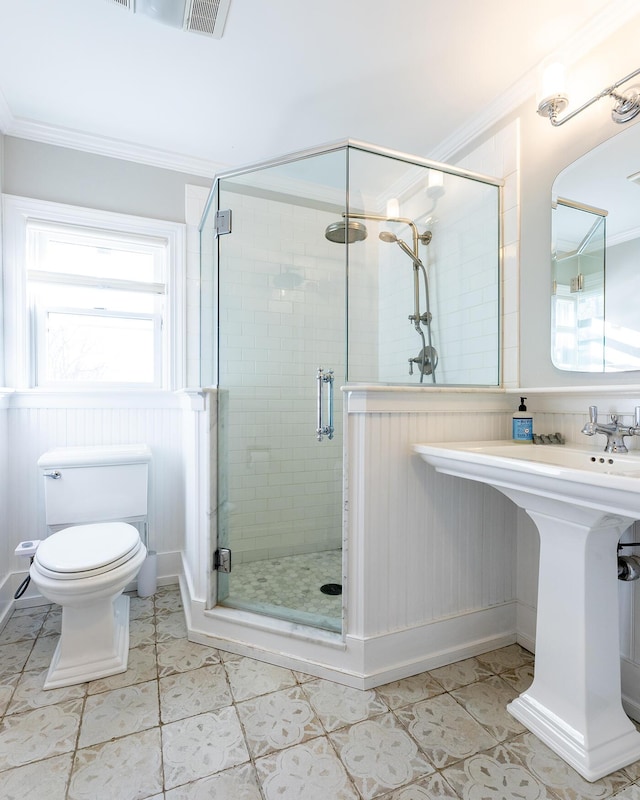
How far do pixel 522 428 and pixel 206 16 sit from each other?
1.91 m

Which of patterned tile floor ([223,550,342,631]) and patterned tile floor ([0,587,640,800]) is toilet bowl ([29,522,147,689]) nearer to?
patterned tile floor ([0,587,640,800])

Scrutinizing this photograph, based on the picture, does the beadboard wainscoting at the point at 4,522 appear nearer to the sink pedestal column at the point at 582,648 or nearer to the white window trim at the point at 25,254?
the white window trim at the point at 25,254

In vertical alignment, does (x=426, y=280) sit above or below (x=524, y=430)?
above

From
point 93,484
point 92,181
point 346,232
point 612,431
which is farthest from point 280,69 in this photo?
point 93,484

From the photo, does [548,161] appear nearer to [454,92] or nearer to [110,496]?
[454,92]

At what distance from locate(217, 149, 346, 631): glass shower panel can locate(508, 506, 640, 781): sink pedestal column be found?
0.82 meters

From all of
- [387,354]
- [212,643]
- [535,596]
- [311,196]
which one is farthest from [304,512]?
[311,196]

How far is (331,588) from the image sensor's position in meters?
1.83

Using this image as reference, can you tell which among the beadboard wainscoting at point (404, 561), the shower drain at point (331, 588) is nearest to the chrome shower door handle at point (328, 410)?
the beadboard wainscoting at point (404, 561)

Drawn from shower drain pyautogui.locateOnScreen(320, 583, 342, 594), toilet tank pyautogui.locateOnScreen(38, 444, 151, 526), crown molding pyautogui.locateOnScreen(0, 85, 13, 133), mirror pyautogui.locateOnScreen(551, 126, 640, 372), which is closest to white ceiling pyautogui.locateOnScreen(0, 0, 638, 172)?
crown molding pyautogui.locateOnScreen(0, 85, 13, 133)

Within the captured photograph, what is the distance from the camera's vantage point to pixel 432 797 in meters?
1.12

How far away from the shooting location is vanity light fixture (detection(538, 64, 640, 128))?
1.38 m

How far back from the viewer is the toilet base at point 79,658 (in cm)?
156

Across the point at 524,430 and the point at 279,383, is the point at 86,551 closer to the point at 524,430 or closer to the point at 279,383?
the point at 279,383
